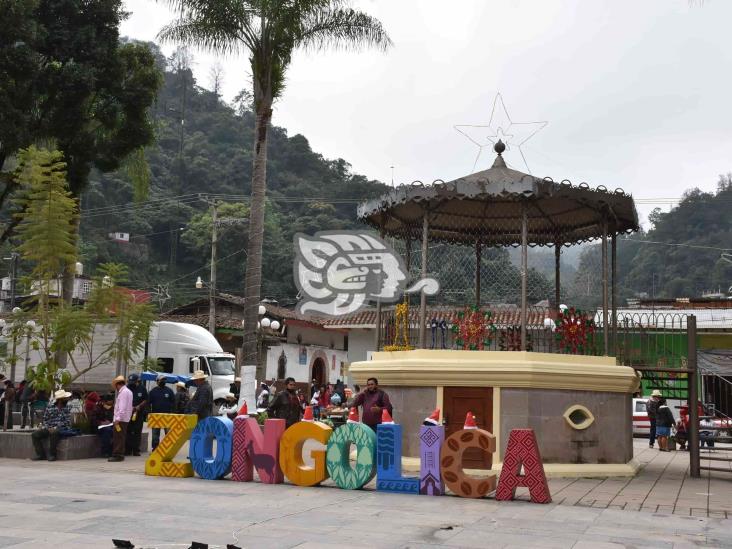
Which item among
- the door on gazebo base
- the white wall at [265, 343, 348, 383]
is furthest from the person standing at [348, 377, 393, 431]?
the white wall at [265, 343, 348, 383]

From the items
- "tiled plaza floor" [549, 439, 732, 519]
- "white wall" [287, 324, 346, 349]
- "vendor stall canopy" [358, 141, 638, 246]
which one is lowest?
"tiled plaza floor" [549, 439, 732, 519]

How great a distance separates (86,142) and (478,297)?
458 inches

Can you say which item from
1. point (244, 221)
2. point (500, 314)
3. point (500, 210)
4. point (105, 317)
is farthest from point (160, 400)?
point (244, 221)

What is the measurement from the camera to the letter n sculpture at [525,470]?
10.6 meters

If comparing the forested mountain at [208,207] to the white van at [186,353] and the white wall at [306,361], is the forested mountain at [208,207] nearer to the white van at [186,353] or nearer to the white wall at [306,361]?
the white wall at [306,361]

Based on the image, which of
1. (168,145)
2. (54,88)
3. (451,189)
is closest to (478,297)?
(451,189)

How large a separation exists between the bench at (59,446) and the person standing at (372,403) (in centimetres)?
582

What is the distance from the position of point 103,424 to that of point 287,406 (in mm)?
3572

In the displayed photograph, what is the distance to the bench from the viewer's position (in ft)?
49.5

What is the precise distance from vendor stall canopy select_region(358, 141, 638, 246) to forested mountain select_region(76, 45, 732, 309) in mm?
32060

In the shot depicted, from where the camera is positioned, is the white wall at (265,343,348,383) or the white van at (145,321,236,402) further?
the white wall at (265,343,348,383)

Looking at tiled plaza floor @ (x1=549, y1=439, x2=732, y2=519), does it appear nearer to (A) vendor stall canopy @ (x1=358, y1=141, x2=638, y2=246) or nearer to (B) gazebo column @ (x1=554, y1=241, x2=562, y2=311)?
(B) gazebo column @ (x1=554, y1=241, x2=562, y2=311)

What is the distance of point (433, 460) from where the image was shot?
11.4 meters

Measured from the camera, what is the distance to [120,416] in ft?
49.9
